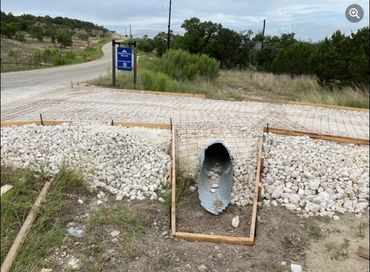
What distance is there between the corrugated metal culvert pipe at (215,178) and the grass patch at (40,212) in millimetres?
1284

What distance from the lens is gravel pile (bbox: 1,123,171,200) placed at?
162 inches

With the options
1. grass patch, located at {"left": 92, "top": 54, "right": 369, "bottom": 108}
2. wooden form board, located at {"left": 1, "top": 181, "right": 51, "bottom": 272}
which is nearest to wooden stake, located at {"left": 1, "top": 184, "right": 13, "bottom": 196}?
wooden form board, located at {"left": 1, "top": 181, "right": 51, "bottom": 272}

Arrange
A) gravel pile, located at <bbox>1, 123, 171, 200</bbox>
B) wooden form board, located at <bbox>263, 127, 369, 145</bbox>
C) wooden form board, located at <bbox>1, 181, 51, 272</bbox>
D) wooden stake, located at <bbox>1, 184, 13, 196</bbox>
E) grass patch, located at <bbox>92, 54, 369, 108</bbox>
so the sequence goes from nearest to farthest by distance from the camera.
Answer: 1. wooden form board, located at <bbox>1, 181, 51, 272</bbox>
2. wooden stake, located at <bbox>1, 184, 13, 196</bbox>
3. gravel pile, located at <bbox>1, 123, 171, 200</bbox>
4. wooden form board, located at <bbox>263, 127, 369, 145</bbox>
5. grass patch, located at <bbox>92, 54, 369, 108</bbox>

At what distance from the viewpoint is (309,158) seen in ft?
13.6

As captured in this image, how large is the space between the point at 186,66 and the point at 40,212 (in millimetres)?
10340

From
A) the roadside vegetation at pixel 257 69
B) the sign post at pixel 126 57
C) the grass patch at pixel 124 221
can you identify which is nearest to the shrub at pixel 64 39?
the roadside vegetation at pixel 257 69

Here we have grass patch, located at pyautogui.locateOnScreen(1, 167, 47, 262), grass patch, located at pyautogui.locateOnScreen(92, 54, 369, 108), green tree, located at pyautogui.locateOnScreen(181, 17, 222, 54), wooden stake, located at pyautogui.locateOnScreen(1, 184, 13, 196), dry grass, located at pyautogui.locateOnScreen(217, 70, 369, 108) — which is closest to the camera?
grass patch, located at pyautogui.locateOnScreen(1, 167, 47, 262)

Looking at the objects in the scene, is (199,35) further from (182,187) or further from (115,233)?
(115,233)

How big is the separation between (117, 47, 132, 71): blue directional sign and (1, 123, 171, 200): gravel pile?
5.71 metres

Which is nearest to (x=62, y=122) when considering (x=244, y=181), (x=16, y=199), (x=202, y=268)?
(x=16, y=199)

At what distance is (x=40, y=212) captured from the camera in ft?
11.3

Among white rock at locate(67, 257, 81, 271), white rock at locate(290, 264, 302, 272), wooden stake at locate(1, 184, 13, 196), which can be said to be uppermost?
wooden stake at locate(1, 184, 13, 196)

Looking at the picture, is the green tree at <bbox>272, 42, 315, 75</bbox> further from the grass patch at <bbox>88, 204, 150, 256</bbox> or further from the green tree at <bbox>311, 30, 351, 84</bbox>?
the grass patch at <bbox>88, 204, 150, 256</bbox>

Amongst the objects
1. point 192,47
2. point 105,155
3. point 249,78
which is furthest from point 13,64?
point 105,155
